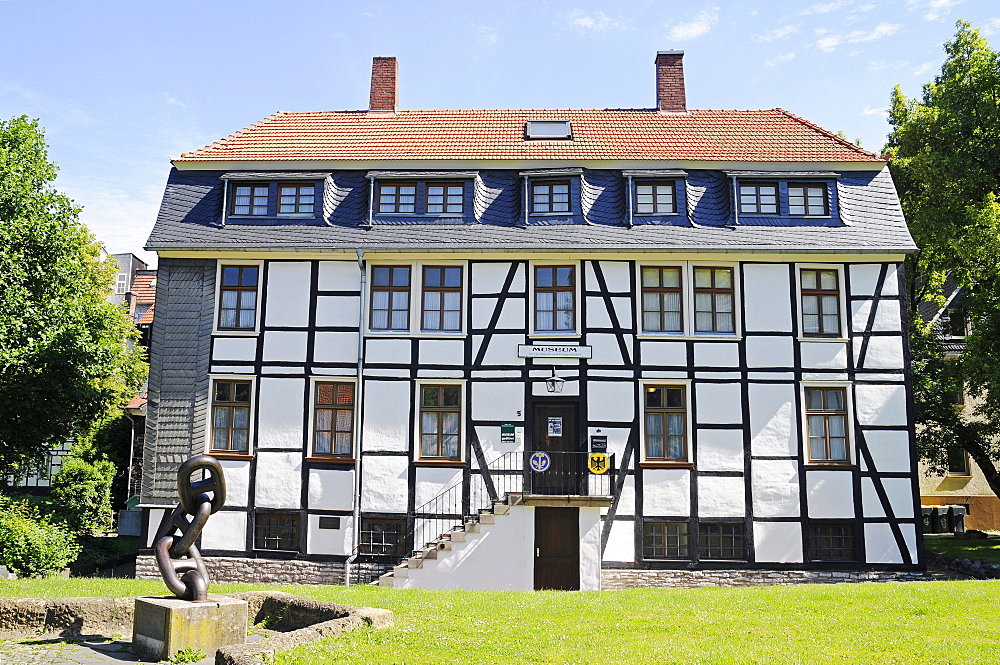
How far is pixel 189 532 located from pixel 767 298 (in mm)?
12675

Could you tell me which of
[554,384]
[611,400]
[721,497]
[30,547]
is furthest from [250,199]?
[721,497]

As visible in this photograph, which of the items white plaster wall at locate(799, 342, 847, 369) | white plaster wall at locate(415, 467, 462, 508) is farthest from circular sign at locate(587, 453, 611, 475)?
white plaster wall at locate(799, 342, 847, 369)

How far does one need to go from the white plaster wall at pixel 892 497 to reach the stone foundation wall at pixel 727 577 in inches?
46.7

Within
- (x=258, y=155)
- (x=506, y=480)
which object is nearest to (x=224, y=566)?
(x=506, y=480)

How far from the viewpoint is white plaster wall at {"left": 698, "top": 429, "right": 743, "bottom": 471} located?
1742cm

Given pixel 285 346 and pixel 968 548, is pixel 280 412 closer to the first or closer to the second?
pixel 285 346

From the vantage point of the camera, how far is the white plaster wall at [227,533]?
17547 millimetres

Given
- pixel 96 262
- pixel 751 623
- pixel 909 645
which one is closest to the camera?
pixel 909 645

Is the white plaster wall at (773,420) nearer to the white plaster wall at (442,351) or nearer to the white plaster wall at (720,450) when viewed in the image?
the white plaster wall at (720,450)

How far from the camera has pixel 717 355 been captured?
17.8m

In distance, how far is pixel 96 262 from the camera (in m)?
26.5

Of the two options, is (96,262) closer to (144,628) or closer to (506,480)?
(506,480)

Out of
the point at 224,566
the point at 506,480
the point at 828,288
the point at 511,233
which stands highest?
the point at 511,233

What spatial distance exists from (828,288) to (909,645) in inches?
415
